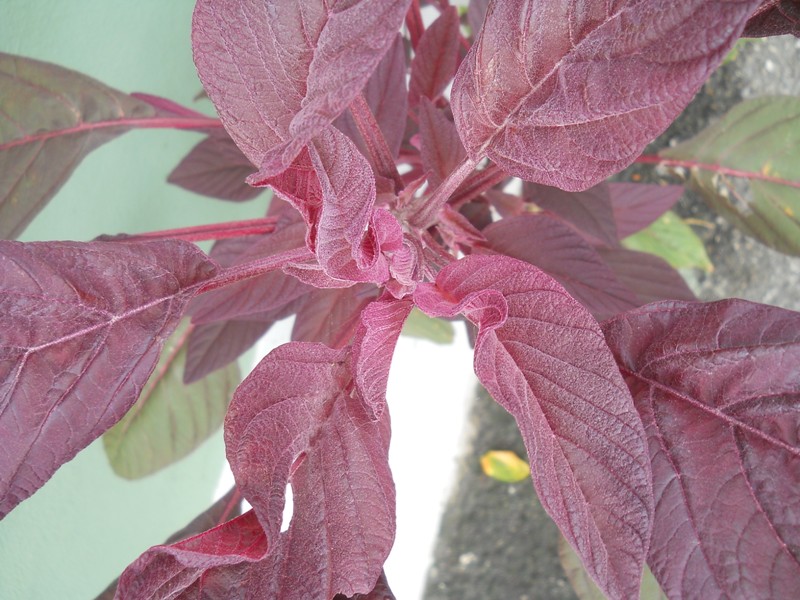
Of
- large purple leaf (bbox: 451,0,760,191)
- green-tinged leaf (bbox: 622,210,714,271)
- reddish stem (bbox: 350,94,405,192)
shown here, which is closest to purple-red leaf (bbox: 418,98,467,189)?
reddish stem (bbox: 350,94,405,192)

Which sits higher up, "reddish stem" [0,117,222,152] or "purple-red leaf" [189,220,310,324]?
"reddish stem" [0,117,222,152]

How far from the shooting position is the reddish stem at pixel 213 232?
1.90ft

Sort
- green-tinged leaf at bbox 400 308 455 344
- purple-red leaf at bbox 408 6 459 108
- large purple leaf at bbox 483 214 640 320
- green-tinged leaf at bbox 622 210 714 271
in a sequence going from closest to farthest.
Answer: large purple leaf at bbox 483 214 640 320 < purple-red leaf at bbox 408 6 459 108 < green-tinged leaf at bbox 400 308 455 344 < green-tinged leaf at bbox 622 210 714 271

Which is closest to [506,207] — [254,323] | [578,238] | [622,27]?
[578,238]

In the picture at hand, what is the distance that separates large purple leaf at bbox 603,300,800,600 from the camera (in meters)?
0.37

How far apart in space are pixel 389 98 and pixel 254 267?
251 millimetres

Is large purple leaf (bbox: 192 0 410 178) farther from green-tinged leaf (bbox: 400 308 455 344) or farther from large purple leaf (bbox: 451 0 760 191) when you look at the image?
green-tinged leaf (bbox: 400 308 455 344)

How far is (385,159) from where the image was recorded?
53 cm

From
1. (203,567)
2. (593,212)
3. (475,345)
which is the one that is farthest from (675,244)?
(203,567)

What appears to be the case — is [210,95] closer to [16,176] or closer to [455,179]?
[455,179]

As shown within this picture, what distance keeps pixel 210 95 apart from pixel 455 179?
0.17m

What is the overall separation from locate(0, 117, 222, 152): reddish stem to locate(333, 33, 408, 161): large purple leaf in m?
0.16

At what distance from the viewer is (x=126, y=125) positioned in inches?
26.3

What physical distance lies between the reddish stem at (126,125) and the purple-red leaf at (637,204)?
Answer: 496 millimetres
